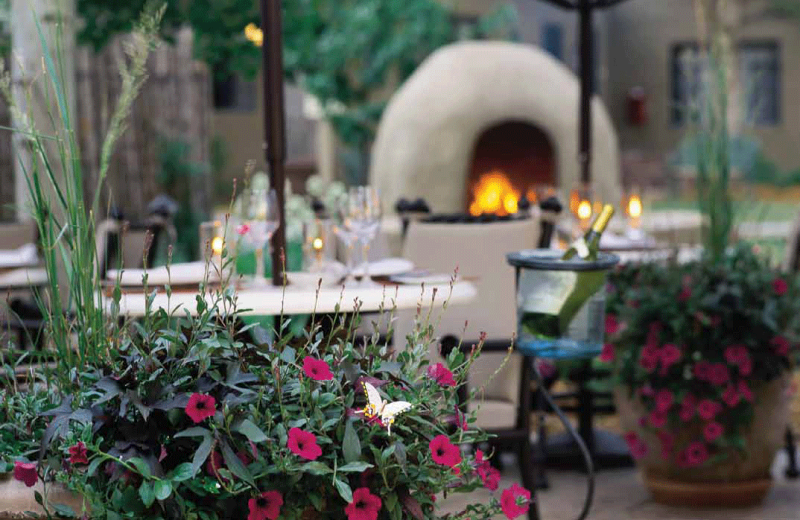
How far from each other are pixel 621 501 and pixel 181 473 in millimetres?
2673

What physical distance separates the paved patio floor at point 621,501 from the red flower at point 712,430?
0.25 m

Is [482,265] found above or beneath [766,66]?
beneath

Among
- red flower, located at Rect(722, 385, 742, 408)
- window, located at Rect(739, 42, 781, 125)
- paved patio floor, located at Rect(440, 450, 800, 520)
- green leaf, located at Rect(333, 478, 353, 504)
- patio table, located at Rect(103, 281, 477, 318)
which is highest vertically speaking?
window, located at Rect(739, 42, 781, 125)

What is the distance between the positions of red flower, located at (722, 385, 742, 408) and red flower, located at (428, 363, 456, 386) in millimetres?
2086

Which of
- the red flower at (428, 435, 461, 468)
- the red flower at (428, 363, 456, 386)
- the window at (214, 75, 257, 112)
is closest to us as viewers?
the red flower at (428, 435, 461, 468)

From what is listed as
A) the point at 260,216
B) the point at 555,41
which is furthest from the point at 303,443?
the point at 555,41

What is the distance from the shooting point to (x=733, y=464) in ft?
13.0

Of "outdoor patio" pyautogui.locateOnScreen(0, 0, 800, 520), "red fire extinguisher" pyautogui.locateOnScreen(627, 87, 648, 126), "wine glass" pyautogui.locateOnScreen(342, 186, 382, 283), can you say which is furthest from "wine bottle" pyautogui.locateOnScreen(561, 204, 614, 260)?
"red fire extinguisher" pyautogui.locateOnScreen(627, 87, 648, 126)

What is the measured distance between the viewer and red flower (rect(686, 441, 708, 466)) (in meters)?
3.90

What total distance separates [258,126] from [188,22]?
9.38 meters

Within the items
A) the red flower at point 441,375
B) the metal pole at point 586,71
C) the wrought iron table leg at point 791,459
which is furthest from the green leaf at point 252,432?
the metal pole at point 586,71

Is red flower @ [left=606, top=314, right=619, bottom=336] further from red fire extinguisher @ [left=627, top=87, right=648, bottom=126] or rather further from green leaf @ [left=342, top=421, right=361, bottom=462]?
red fire extinguisher @ [left=627, top=87, right=648, bottom=126]

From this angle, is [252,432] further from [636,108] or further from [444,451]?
[636,108]

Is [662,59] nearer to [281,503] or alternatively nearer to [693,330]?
[693,330]
